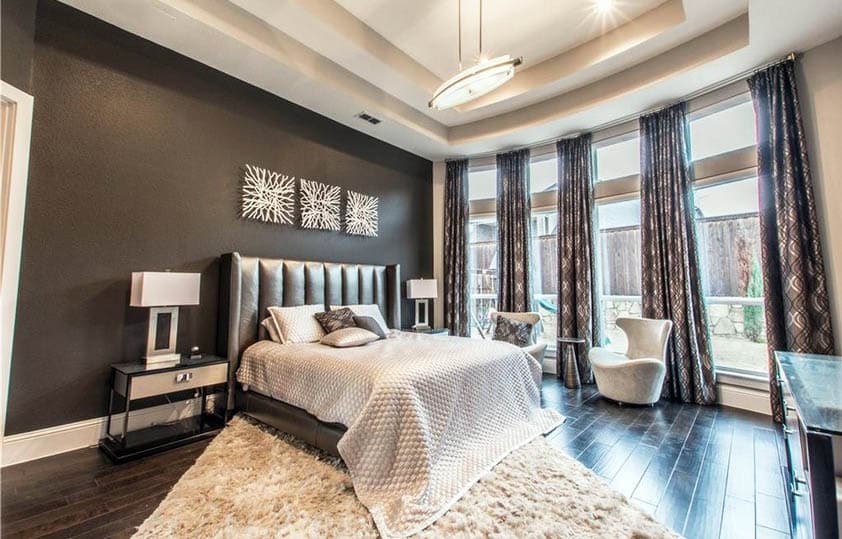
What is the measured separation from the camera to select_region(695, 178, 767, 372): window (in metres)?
3.58

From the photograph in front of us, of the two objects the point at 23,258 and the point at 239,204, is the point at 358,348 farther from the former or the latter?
the point at 23,258

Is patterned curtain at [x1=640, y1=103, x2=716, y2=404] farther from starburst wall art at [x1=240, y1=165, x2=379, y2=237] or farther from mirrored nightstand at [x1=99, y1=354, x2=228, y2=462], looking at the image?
mirrored nightstand at [x1=99, y1=354, x2=228, y2=462]

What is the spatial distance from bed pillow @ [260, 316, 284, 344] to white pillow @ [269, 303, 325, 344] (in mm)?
51

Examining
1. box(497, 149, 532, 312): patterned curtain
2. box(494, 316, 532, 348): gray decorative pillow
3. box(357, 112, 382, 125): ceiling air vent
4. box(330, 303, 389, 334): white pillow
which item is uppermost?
box(357, 112, 382, 125): ceiling air vent

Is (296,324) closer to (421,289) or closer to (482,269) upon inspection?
(421,289)

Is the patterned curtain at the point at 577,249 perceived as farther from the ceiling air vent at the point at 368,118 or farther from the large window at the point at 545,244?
the ceiling air vent at the point at 368,118

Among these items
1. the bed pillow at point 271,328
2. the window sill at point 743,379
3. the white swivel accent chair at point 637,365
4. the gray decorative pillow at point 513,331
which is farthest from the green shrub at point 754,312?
the bed pillow at point 271,328

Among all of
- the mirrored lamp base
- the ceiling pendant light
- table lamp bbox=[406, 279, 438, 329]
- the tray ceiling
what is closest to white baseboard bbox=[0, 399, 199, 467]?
table lamp bbox=[406, 279, 438, 329]

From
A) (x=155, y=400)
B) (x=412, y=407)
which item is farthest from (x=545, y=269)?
(x=155, y=400)

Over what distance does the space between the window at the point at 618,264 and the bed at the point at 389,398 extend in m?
2.08

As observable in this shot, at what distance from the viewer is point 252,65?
131 inches

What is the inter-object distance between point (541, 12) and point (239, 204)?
11.6 ft

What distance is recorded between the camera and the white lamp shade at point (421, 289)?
4.93 metres

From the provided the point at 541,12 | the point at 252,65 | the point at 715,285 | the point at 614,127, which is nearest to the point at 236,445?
the point at 252,65
